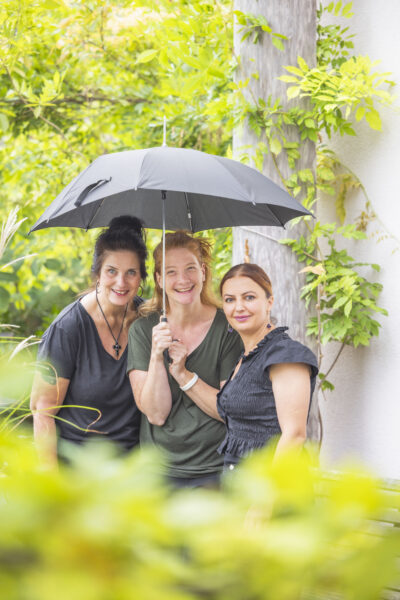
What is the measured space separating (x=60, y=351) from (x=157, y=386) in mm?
435

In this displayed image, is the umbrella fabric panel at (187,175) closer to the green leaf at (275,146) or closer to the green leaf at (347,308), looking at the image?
the green leaf at (275,146)

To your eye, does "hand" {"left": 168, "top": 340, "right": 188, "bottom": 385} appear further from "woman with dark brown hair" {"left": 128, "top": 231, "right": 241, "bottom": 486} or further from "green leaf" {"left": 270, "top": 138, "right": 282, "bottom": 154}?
"green leaf" {"left": 270, "top": 138, "right": 282, "bottom": 154}

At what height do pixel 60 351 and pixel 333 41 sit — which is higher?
pixel 333 41

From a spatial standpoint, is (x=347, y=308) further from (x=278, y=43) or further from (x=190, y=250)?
(x=278, y=43)

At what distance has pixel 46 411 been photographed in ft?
8.50

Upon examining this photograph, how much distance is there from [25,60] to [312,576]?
5.22m

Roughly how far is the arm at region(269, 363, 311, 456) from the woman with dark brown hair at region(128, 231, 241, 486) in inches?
16.0

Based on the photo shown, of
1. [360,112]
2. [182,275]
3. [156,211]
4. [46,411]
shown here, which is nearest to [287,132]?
[360,112]

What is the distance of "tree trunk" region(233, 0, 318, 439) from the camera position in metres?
3.31

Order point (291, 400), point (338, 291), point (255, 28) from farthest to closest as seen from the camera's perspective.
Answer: point (338, 291) < point (255, 28) < point (291, 400)

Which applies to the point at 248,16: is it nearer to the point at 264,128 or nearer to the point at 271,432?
the point at 264,128

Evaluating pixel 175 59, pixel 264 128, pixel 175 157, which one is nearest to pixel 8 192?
pixel 175 59

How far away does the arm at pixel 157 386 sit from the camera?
247 cm

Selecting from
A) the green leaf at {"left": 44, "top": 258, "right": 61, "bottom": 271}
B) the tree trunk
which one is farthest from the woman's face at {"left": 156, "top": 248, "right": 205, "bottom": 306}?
the green leaf at {"left": 44, "top": 258, "right": 61, "bottom": 271}
